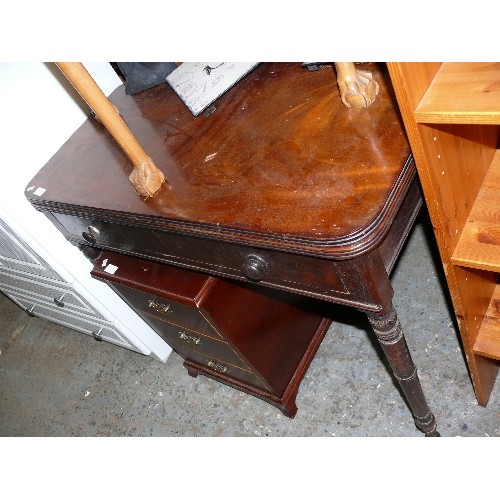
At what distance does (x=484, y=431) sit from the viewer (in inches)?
60.5

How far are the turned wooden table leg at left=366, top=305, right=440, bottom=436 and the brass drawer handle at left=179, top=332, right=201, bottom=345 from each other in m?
0.66

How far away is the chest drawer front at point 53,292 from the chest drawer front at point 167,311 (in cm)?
28

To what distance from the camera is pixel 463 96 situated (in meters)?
0.83

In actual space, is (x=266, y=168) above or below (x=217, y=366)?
above

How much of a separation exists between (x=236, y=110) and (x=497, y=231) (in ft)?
2.24

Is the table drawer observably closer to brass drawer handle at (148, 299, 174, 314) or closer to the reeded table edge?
brass drawer handle at (148, 299, 174, 314)

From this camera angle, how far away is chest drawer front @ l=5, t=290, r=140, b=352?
207 centimetres

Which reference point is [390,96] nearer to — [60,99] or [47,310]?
[60,99]

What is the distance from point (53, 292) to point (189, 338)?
0.67 metres

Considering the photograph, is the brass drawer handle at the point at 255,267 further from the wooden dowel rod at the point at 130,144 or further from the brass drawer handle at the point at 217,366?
the brass drawer handle at the point at 217,366

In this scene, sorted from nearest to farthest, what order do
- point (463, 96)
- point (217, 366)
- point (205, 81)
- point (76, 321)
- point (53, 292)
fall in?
point (463, 96), point (205, 81), point (217, 366), point (53, 292), point (76, 321)

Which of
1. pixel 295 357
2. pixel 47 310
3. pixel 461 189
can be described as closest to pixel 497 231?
pixel 461 189

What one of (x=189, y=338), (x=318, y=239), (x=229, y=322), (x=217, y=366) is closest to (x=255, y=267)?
(x=318, y=239)

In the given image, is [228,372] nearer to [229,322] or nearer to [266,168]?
[229,322]
